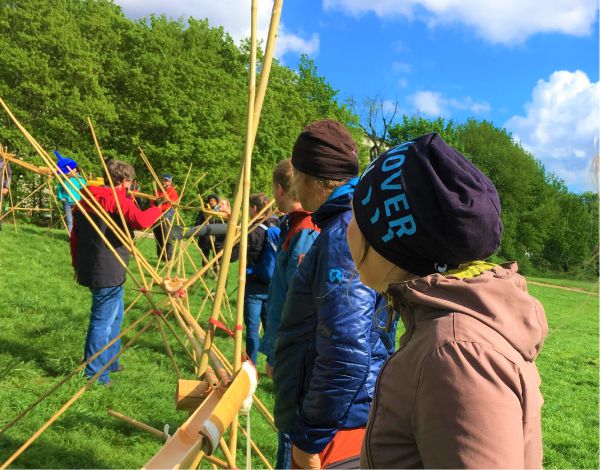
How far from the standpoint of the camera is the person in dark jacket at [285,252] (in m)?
2.23

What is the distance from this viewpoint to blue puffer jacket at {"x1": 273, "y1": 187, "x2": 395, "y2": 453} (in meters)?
1.49

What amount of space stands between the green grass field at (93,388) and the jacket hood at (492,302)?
42 cm

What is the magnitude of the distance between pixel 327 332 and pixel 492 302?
728 mm

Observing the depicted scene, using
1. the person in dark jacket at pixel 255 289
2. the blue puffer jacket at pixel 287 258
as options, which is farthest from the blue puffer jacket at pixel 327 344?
the person in dark jacket at pixel 255 289

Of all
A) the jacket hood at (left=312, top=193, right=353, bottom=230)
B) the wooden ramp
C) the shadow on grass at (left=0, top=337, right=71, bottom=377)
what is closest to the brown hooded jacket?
the wooden ramp

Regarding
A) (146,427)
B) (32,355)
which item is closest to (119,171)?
(32,355)

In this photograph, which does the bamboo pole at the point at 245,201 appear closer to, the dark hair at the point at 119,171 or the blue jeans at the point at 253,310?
the dark hair at the point at 119,171

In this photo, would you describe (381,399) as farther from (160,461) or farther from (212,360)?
(212,360)

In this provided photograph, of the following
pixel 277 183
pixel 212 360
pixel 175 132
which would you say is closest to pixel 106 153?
pixel 175 132

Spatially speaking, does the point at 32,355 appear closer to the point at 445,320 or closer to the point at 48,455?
the point at 48,455

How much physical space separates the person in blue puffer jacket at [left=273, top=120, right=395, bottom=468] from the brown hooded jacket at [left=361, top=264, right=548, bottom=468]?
0.48 m

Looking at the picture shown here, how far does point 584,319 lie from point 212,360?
40.5 ft

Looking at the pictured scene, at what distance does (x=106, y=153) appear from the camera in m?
17.8

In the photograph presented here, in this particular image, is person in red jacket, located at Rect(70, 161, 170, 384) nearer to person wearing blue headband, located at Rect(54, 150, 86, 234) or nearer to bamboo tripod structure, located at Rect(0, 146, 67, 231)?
person wearing blue headband, located at Rect(54, 150, 86, 234)
